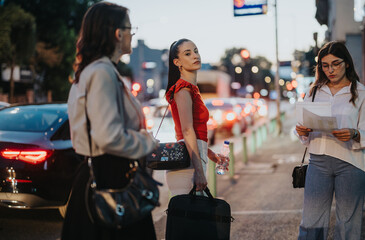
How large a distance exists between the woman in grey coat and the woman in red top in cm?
77

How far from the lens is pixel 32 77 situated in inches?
1275

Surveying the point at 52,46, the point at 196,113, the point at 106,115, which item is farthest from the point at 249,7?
the point at 52,46

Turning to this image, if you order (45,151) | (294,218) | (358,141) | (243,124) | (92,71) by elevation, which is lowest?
(243,124)

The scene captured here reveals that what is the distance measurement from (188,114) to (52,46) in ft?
104

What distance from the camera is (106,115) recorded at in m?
2.30

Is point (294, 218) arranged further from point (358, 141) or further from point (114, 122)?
point (114, 122)

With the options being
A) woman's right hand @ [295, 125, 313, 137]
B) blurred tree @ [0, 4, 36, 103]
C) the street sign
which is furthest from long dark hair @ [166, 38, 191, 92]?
blurred tree @ [0, 4, 36, 103]

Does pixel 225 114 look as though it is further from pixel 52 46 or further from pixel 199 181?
pixel 199 181

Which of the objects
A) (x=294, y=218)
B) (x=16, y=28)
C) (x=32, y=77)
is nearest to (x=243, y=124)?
(x=16, y=28)

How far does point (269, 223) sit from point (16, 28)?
849 inches

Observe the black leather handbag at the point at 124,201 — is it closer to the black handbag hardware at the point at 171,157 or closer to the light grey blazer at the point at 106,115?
the light grey blazer at the point at 106,115

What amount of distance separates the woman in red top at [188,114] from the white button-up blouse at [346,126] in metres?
0.88

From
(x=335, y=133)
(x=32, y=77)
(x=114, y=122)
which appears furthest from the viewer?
(x=32, y=77)

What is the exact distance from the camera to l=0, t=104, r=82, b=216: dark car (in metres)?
5.07
